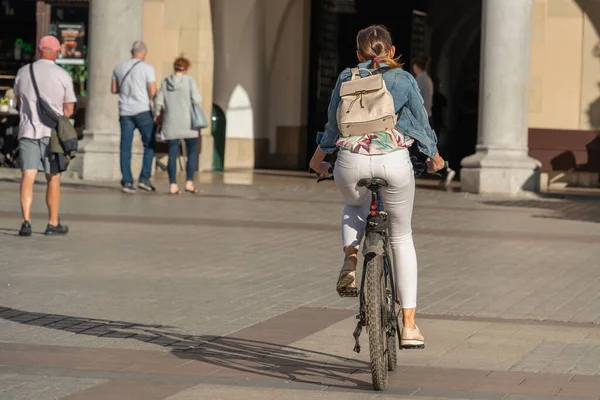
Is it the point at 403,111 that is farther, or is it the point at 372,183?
the point at 403,111

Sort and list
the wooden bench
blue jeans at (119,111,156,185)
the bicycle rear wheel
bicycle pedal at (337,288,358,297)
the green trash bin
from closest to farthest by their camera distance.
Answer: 1. the bicycle rear wheel
2. bicycle pedal at (337,288,358,297)
3. blue jeans at (119,111,156,185)
4. the wooden bench
5. the green trash bin

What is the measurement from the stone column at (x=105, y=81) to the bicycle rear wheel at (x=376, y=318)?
1471 cm

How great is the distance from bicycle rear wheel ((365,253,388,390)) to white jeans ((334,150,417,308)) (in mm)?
324

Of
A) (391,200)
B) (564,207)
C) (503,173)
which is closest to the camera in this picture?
(391,200)

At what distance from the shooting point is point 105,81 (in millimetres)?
21297

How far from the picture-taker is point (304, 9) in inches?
1053

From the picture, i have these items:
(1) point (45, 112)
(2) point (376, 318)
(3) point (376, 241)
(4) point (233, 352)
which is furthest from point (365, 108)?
(1) point (45, 112)

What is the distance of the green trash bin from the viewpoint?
82.2ft

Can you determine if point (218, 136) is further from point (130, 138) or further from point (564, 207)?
point (564, 207)

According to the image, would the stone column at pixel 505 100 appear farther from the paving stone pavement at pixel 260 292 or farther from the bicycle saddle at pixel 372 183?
the bicycle saddle at pixel 372 183

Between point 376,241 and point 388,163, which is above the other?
point 388,163

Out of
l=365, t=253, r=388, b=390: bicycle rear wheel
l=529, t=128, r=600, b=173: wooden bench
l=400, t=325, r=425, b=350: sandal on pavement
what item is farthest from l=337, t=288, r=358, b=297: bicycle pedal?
l=529, t=128, r=600, b=173: wooden bench

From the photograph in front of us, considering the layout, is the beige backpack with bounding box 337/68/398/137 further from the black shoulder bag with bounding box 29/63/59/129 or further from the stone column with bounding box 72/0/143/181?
the stone column with bounding box 72/0/143/181

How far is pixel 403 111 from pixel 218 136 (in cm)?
1835
